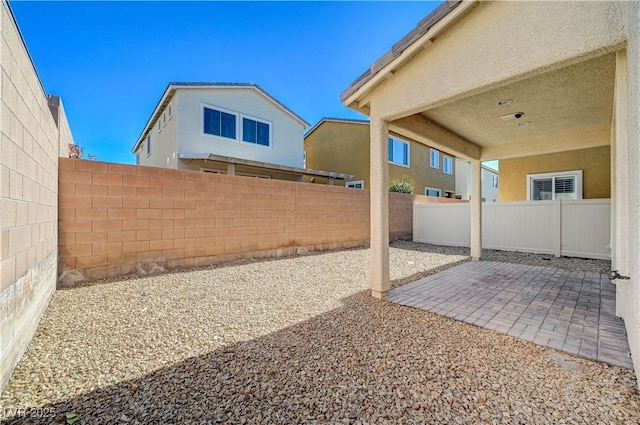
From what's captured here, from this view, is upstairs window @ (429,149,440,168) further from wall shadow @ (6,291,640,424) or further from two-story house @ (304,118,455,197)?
wall shadow @ (6,291,640,424)

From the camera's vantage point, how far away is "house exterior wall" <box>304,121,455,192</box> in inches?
690

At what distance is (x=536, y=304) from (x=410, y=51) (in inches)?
179

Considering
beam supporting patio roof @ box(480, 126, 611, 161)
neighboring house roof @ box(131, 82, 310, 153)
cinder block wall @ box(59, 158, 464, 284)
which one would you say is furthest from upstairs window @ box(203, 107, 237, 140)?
beam supporting patio roof @ box(480, 126, 611, 161)

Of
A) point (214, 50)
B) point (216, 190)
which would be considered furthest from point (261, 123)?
point (216, 190)

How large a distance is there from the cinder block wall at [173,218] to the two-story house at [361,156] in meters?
8.26

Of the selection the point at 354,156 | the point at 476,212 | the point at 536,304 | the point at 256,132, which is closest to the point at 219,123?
the point at 256,132

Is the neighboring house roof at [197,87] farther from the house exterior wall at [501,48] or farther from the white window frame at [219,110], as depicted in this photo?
the house exterior wall at [501,48]

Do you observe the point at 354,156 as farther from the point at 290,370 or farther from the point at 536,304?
the point at 290,370

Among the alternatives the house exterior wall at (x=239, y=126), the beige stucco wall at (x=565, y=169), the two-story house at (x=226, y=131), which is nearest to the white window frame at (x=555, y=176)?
the beige stucco wall at (x=565, y=169)

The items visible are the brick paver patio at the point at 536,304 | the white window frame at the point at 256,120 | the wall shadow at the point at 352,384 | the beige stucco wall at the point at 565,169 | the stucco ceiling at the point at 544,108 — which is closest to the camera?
the wall shadow at the point at 352,384

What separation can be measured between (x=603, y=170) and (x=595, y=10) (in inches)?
440

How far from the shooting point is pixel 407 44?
158 inches

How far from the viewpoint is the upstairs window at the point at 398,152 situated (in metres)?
17.4

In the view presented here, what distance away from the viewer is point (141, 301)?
14.7ft
